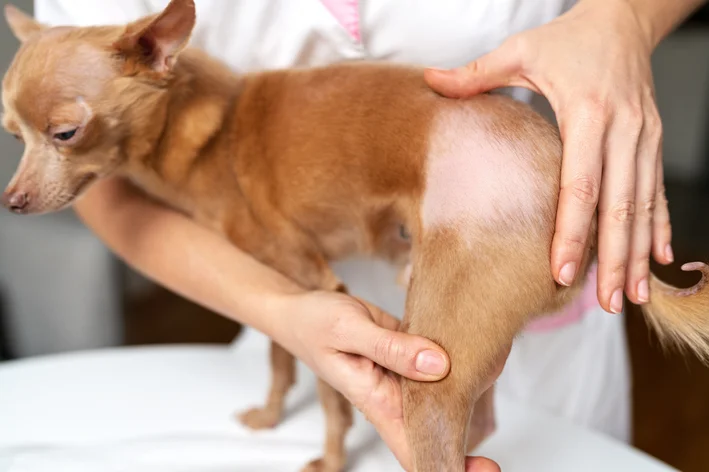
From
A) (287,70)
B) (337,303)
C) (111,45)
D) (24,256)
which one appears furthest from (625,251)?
(24,256)

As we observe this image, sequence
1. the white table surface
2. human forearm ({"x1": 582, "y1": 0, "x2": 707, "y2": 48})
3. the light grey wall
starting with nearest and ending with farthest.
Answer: human forearm ({"x1": 582, "y1": 0, "x2": 707, "y2": 48}) → the white table surface → the light grey wall

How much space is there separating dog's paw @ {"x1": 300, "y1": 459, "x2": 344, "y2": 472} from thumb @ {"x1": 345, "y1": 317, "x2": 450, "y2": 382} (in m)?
0.25

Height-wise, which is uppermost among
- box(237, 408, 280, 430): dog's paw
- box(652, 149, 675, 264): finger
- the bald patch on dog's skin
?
the bald patch on dog's skin

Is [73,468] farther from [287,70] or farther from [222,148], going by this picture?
[287,70]

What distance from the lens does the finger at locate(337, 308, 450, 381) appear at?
580 mm

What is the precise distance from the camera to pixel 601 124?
605 millimetres

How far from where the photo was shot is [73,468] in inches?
31.9

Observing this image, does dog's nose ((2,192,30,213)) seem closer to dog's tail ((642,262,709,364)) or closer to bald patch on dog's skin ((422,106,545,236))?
bald patch on dog's skin ((422,106,545,236))

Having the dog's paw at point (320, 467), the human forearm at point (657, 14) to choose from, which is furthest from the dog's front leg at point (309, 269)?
the human forearm at point (657, 14)

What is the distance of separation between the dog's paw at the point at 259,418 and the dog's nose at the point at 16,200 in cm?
40

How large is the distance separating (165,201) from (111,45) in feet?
0.78

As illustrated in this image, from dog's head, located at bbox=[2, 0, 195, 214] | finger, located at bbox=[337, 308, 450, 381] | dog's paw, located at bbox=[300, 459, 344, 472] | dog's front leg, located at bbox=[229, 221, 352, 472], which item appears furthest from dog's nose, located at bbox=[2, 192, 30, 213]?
dog's paw, located at bbox=[300, 459, 344, 472]

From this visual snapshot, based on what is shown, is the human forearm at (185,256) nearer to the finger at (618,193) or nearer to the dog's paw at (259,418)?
the dog's paw at (259,418)

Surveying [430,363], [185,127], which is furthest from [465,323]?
[185,127]
